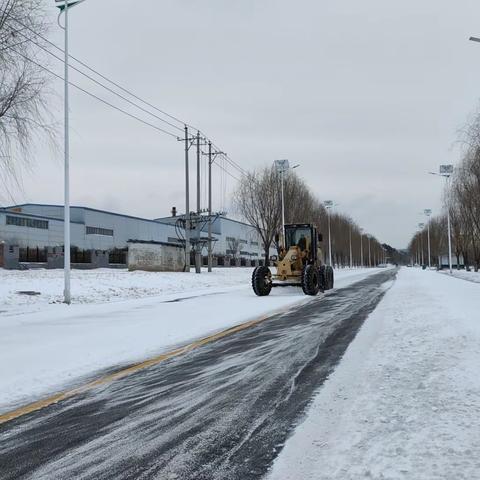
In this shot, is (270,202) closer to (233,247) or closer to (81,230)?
(81,230)

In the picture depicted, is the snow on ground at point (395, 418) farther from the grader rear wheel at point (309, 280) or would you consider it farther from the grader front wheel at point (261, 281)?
the grader front wheel at point (261, 281)

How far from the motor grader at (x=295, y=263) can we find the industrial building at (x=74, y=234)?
94.0 ft

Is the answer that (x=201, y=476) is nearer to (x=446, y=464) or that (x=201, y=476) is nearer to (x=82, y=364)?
(x=446, y=464)

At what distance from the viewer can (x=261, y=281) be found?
21438 millimetres

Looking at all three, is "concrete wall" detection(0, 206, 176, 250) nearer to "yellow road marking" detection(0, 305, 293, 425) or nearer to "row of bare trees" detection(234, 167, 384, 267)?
"row of bare trees" detection(234, 167, 384, 267)

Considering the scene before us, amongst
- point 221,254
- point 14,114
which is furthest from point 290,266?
point 221,254

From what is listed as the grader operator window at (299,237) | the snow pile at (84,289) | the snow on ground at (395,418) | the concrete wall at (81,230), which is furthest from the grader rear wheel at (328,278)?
the concrete wall at (81,230)

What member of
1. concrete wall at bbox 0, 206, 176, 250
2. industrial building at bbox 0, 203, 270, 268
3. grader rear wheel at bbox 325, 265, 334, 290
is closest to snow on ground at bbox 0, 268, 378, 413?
grader rear wheel at bbox 325, 265, 334, 290

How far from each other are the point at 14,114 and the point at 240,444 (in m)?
13.8

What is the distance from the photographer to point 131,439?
4438 millimetres

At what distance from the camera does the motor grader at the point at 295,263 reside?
21.6 metres

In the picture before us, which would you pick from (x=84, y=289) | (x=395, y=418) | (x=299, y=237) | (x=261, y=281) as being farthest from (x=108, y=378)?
(x=299, y=237)

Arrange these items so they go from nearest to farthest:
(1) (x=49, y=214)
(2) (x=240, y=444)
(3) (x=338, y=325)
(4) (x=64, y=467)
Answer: (4) (x=64, y=467) < (2) (x=240, y=444) < (3) (x=338, y=325) < (1) (x=49, y=214)

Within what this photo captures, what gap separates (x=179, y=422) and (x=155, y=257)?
131 ft
